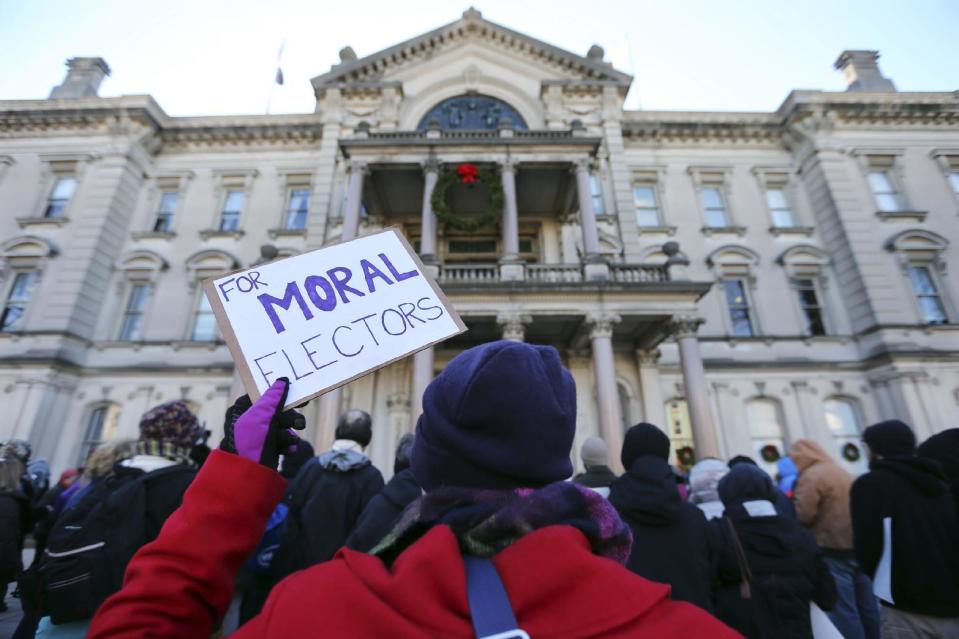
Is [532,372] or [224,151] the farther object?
[224,151]

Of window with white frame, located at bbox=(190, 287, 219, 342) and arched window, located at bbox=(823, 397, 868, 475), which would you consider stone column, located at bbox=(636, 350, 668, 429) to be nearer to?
arched window, located at bbox=(823, 397, 868, 475)

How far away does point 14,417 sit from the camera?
13195 mm

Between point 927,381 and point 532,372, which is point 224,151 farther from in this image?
point 927,381

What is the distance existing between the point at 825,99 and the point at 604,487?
828 inches

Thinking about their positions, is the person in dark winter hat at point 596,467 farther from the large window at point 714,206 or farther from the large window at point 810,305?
the large window at point 714,206

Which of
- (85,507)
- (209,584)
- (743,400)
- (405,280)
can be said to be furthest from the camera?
(743,400)

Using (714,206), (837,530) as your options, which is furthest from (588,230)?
(837,530)

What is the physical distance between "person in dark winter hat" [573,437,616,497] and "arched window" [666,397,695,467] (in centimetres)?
1036

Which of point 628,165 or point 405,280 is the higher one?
point 628,165

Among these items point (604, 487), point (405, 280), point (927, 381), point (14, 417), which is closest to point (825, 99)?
point (927, 381)

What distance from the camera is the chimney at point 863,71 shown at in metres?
20.1

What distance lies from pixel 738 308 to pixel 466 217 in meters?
10.2

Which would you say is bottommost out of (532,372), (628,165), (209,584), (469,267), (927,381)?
(209,584)

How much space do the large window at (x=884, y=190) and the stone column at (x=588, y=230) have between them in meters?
12.0
